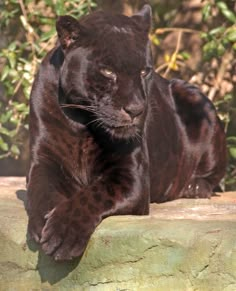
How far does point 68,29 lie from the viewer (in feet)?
13.6

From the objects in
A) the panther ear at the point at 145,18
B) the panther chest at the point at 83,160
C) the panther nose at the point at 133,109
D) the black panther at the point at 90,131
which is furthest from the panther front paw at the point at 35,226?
the panther ear at the point at 145,18

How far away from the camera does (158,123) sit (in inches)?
196

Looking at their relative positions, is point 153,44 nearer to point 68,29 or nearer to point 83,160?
point 83,160

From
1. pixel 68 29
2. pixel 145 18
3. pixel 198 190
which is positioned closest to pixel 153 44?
pixel 198 190

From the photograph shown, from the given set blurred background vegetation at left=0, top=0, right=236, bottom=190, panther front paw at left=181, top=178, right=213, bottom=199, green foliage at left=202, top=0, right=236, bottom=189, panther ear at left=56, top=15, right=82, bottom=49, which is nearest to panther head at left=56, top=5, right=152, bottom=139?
panther ear at left=56, top=15, right=82, bottom=49

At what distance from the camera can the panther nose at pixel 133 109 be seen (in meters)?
3.95

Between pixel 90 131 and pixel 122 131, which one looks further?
pixel 90 131

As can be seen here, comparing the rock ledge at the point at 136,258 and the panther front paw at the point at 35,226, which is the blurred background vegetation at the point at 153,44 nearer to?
the rock ledge at the point at 136,258

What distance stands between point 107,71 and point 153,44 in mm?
2964

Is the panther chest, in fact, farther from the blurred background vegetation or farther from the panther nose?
the blurred background vegetation

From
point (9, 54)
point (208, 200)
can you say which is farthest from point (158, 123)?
point (9, 54)

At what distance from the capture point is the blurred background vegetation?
6.73 m

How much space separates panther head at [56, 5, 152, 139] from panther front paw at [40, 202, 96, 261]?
47 cm

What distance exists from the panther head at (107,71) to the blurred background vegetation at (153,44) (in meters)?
2.45
